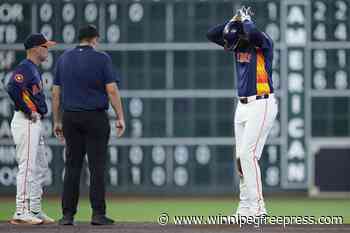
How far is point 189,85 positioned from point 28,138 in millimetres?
5437

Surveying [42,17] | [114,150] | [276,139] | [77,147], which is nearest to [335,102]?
[276,139]

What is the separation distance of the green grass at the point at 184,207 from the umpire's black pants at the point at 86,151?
7.51ft

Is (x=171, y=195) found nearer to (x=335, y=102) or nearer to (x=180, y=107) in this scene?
(x=180, y=107)

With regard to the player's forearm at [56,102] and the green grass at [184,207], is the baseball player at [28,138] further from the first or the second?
the green grass at [184,207]

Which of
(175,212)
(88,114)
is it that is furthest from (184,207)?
(88,114)

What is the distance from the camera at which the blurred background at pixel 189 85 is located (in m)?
15.1

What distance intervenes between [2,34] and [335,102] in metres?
4.46

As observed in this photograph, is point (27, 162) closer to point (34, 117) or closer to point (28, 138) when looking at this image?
point (28, 138)

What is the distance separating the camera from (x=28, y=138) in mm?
9938

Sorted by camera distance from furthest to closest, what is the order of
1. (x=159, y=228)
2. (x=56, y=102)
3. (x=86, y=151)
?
(x=56, y=102) → (x=86, y=151) → (x=159, y=228)

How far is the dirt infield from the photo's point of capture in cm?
895

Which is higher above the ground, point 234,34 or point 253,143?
point 234,34

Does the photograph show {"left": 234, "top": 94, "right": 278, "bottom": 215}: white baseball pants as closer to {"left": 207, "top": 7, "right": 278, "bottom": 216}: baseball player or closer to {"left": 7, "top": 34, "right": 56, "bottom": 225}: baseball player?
{"left": 207, "top": 7, "right": 278, "bottom": 216}: baseball player

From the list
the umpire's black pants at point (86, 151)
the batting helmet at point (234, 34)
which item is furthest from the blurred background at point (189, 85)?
the umpire's black pants at point (86, 151)
